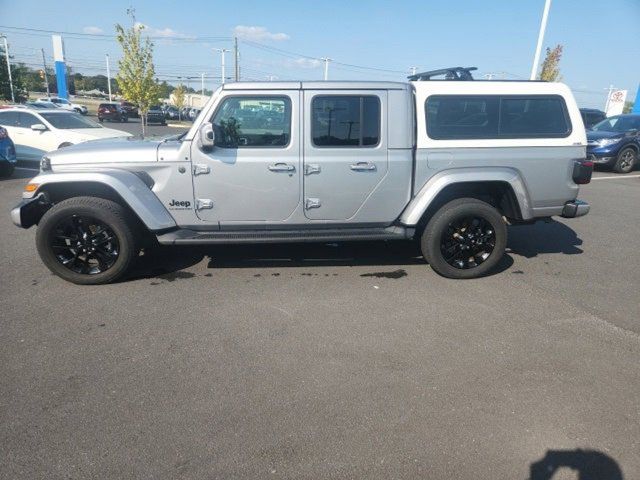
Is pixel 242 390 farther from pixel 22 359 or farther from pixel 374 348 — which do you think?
pixel 22 359

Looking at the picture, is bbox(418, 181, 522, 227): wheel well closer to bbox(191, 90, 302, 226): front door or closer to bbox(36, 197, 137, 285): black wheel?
bbox(191, 90, 302, 226): front door

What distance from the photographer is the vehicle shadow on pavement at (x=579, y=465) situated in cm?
220

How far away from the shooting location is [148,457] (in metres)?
2.28

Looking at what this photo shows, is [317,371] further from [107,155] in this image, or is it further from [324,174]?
[107,155]

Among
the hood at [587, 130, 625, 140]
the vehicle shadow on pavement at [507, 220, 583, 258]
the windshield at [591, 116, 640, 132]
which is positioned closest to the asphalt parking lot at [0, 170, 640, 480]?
the vehicle shadow on pavement at [507, 220, 583, 258]

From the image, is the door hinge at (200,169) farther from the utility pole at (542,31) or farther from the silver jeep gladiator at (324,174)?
the utility pole at (542,31)

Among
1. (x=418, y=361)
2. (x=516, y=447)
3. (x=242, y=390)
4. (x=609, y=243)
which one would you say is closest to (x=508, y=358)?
(x=418, y=361)

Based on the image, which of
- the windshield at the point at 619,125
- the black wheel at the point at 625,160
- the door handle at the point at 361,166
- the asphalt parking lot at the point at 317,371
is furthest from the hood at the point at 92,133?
the windshield at the point at 619,125

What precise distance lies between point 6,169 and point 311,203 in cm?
945

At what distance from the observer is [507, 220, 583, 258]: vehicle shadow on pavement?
224 inches

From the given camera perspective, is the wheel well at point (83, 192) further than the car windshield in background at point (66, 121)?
No

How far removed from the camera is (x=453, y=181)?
438 centimetres

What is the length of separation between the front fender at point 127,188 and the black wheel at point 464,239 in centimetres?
278

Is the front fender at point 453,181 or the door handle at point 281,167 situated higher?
the door handle at point 281,167
